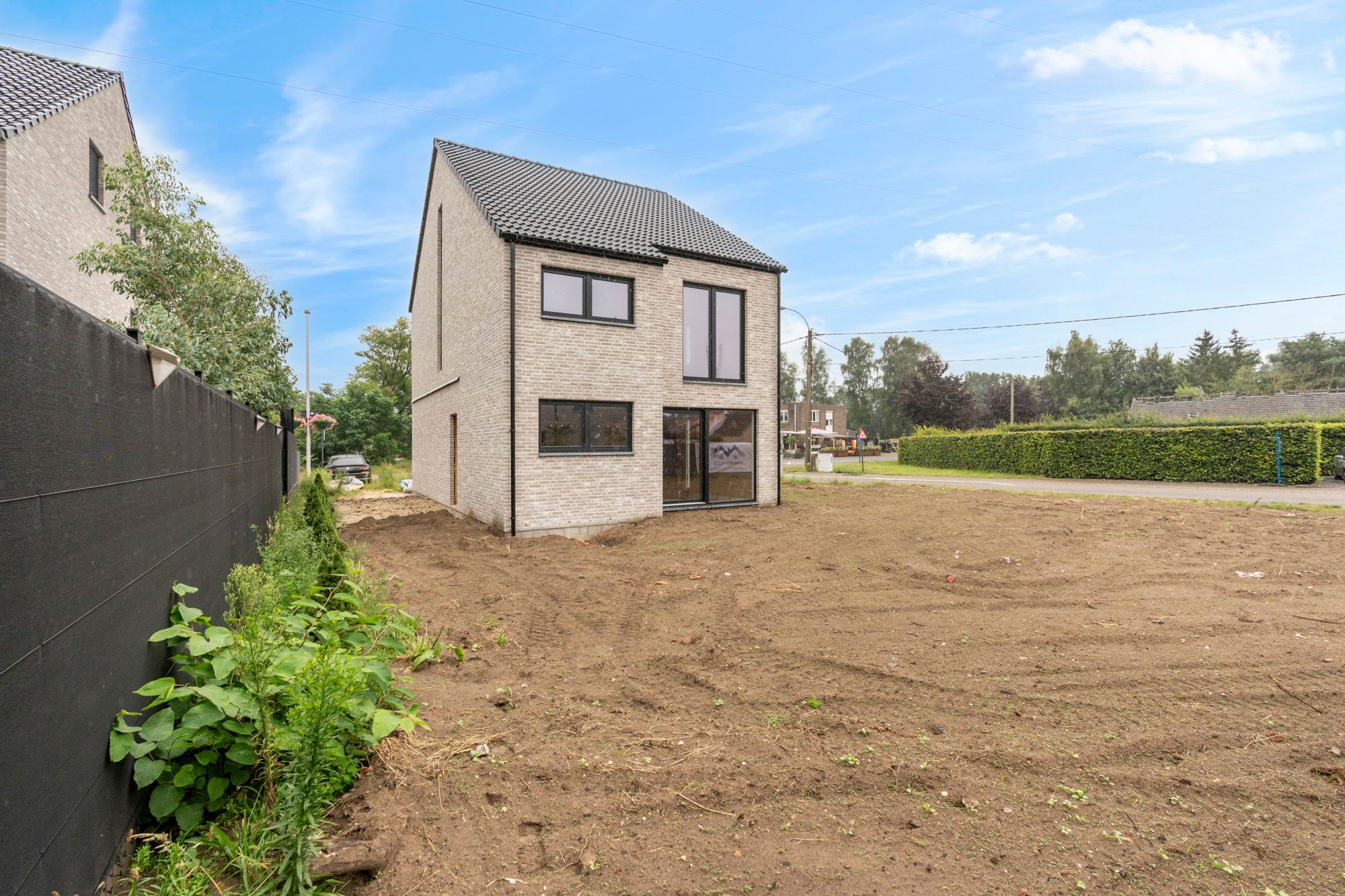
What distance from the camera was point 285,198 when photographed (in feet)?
40.1

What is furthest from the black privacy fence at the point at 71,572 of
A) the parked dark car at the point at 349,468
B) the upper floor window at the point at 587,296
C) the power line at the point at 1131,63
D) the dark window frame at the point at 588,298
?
the parked dark car at the point at 349,468

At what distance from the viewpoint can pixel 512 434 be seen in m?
10.1

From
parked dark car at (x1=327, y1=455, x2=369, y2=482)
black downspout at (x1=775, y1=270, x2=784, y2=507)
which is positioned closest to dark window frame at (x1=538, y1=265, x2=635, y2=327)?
black downspout at (x1=775, y1=270, x2=784, y2=507)

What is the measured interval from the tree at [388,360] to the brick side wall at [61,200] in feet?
98.6

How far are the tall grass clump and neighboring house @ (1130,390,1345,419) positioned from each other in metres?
36.8

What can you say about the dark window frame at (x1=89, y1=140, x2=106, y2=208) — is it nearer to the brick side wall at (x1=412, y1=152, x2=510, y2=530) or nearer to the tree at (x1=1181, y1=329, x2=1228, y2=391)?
the brick side wall at (x1=412, y1=152, x2=510, y2=530)

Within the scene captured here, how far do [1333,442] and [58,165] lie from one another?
3383 cm

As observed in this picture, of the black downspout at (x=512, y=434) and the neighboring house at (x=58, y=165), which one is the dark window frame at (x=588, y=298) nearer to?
the black downspout at (x=512, y=434)

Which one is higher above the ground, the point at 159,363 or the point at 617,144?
the point at 617,144

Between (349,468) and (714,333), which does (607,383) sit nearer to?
(714,333)

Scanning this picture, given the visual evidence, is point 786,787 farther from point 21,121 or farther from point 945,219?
point 945,219

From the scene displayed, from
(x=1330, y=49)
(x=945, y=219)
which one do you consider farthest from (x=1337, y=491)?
(x=945, y=219)

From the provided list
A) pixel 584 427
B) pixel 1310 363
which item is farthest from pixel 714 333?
pixel 1310 363

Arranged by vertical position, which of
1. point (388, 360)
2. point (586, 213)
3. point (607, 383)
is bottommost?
point (607, 383)
